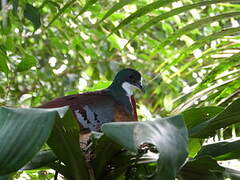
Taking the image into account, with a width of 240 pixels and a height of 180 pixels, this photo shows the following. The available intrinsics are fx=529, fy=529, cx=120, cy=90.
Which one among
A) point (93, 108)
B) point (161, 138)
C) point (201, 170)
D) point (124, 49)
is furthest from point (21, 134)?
point (124, 49)

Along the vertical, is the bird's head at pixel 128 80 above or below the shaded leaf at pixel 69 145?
above

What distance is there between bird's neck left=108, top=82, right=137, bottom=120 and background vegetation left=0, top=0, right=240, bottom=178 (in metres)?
0.07

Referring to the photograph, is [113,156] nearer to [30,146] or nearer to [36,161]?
[36,161]

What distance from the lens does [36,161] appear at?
0.85 m

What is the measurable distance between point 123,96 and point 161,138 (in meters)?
0.97

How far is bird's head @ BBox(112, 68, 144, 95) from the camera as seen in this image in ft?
5.65

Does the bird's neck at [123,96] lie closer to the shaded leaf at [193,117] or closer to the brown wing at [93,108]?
the brown wing at [93,108]

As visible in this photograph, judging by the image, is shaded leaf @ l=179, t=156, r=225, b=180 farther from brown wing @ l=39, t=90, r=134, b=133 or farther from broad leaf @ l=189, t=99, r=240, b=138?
brown wing @ l=39, t=90, r=134, b=133

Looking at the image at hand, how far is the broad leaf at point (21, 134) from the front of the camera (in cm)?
63

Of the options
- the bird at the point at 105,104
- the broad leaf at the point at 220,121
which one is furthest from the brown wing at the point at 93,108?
the broad leaf at the point at 220,121

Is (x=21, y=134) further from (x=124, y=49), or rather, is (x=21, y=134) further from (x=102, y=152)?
(x=124, y=49)

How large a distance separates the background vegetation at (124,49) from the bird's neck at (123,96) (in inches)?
2.8

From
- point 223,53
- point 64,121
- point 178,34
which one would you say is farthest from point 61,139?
point 223,53

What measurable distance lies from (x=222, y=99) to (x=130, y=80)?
455 millimetres
